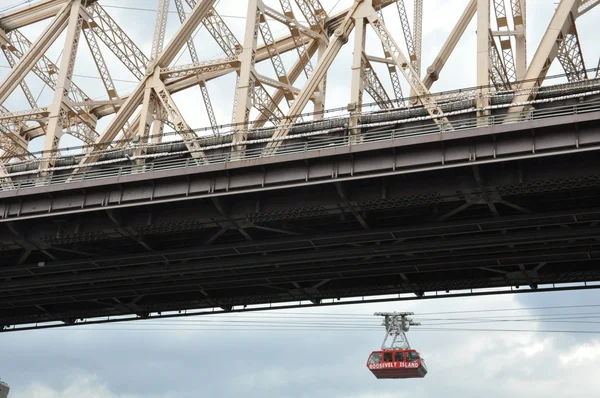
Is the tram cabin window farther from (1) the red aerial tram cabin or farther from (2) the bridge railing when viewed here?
(2) the bridge railing

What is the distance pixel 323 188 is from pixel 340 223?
10.9ft

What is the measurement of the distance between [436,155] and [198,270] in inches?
613

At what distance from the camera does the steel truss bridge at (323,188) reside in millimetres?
35469

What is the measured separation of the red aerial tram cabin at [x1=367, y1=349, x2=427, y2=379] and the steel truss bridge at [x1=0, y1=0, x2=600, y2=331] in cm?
2193

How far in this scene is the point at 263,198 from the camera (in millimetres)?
39156

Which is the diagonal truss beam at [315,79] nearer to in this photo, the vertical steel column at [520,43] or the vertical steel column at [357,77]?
the vertical steel column at [357,77]

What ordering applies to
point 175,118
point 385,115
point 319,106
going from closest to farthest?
point 385,115 → point 175,118 → point 319,106

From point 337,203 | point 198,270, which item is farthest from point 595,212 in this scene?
point 198,270

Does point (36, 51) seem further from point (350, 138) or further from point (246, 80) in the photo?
point (350, 138)

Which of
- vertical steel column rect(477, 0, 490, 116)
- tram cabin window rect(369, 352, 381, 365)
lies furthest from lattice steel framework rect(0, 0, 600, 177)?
tram cabin window rect(369, 352, 381, 365)

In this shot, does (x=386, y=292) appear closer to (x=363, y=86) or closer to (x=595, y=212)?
(x=363, y=86)

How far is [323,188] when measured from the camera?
38.2 metres

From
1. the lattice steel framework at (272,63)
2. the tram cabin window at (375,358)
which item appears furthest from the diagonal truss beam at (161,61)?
the tram cabin window at (375,358)

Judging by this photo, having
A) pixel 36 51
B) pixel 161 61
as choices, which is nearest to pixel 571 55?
pixel 161 61
